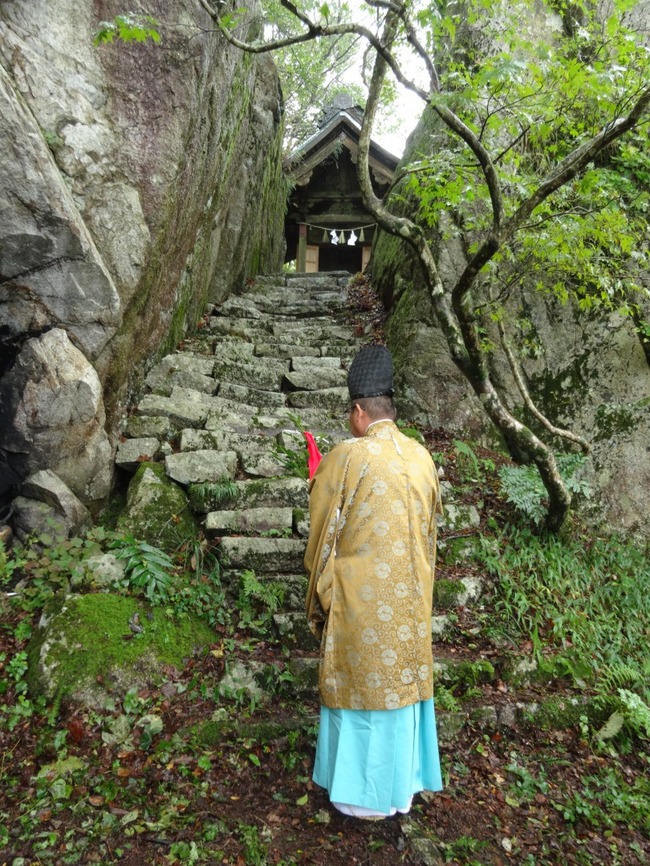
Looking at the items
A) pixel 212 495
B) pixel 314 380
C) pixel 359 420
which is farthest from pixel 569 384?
pixel 359 420

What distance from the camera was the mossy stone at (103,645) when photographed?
3076 millimetres

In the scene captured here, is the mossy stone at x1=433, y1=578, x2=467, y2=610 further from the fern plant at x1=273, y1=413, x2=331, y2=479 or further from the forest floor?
the fern plant at x1=273, y1=413, x2=331, y2=479

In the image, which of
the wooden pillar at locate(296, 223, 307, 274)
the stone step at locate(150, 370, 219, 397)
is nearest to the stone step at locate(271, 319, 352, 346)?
the stone step at locate(150, 370, 219, 397)

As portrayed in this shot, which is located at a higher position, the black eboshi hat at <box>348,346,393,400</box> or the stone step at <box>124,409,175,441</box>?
the black eboshi hat at <box>348,346,393,400</box>

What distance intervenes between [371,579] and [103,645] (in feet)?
5.97

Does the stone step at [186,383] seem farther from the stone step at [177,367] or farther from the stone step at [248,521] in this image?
the stone step at [248,521]

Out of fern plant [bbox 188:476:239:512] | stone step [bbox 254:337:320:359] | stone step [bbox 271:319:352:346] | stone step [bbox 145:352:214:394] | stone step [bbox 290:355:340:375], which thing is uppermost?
stone step [bbox 271:319:352:346]

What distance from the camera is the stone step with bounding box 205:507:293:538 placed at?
4277 mm

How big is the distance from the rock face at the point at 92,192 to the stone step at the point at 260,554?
4.06ft

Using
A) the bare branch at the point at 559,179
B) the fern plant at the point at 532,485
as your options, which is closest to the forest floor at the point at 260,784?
the fern plant at the point at 532,485

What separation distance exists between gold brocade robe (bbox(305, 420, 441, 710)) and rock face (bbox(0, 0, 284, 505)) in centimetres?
261

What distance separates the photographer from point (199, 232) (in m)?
6.92

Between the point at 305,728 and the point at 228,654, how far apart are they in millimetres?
708

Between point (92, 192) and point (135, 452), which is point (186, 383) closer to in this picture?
point (135, 452)
